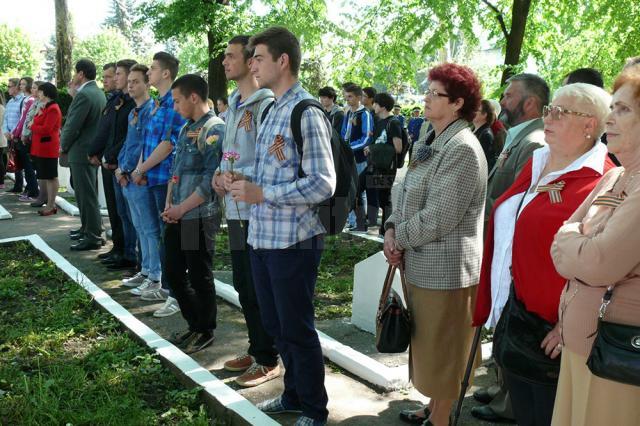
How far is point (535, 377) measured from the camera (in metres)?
2.57

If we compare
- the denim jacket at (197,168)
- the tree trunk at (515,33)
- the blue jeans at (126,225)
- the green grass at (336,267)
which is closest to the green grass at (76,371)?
Answer: the blue jeans at (126,225)

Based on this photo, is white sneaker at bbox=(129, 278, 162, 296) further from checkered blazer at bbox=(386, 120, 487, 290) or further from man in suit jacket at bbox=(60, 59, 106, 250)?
checkered blazer at bbox=(386, 120, 487, 290)

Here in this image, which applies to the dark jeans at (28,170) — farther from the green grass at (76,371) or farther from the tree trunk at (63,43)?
the tree trunk at (63,43)

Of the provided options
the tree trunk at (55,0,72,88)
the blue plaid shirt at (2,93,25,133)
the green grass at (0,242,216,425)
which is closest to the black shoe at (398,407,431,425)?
the green grass at (0,242,216,425)

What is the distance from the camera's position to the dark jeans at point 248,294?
4125 mm

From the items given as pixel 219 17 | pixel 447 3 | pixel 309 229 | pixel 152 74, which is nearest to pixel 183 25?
pixel 219 17

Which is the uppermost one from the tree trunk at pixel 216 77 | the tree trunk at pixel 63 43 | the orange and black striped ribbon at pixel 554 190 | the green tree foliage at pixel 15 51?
the green tree foliage at pixel 15 51

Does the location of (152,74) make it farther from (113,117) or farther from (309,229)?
(309,229)

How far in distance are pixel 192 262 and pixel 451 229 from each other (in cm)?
233

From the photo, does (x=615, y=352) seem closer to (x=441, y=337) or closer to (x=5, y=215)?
(x=441, y=337)

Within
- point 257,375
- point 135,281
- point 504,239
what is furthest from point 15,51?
point 504,239

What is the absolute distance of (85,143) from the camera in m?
8.34

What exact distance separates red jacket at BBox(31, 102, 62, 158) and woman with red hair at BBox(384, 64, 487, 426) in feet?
28.2

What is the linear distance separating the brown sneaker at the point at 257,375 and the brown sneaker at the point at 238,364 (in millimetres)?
165
